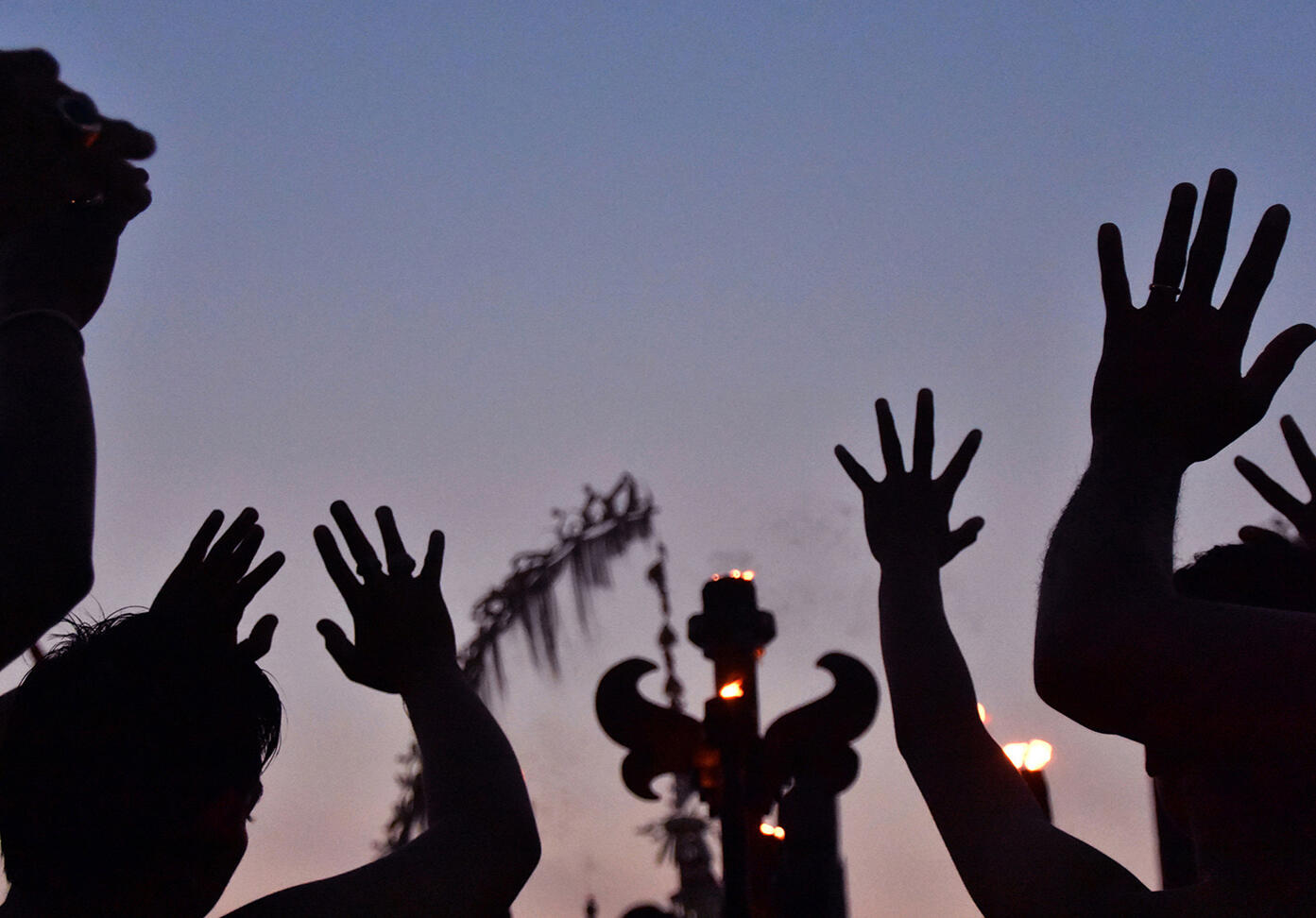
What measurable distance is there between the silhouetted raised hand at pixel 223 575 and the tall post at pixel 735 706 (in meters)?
3.32

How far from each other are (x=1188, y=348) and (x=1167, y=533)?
256 mm

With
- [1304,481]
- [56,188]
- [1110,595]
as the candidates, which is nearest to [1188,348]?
[1110,595]

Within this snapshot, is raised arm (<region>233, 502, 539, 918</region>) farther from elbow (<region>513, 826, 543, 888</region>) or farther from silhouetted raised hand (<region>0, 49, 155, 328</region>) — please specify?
silhouetted raised hand (<region>0, 49, 155, 328</region>)

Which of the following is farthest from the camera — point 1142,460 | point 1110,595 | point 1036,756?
point 1036,756

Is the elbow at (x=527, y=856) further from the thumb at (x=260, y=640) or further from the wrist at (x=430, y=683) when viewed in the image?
the thumb at (x=260, y=640)

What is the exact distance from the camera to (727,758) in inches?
214

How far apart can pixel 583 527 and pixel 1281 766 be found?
36.0ft

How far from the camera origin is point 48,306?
2.02m

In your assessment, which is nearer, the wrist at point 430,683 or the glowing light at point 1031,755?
the wrist at point 430,683

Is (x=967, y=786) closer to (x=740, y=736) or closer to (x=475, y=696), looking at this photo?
(x=475, y=696)

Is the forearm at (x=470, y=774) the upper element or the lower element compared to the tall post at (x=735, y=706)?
lower

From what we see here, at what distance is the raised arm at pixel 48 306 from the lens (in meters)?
1.65

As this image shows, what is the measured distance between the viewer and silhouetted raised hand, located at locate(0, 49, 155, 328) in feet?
6.64

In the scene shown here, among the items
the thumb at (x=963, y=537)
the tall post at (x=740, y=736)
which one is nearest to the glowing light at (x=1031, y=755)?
the tall post at (x=740, y=736)
